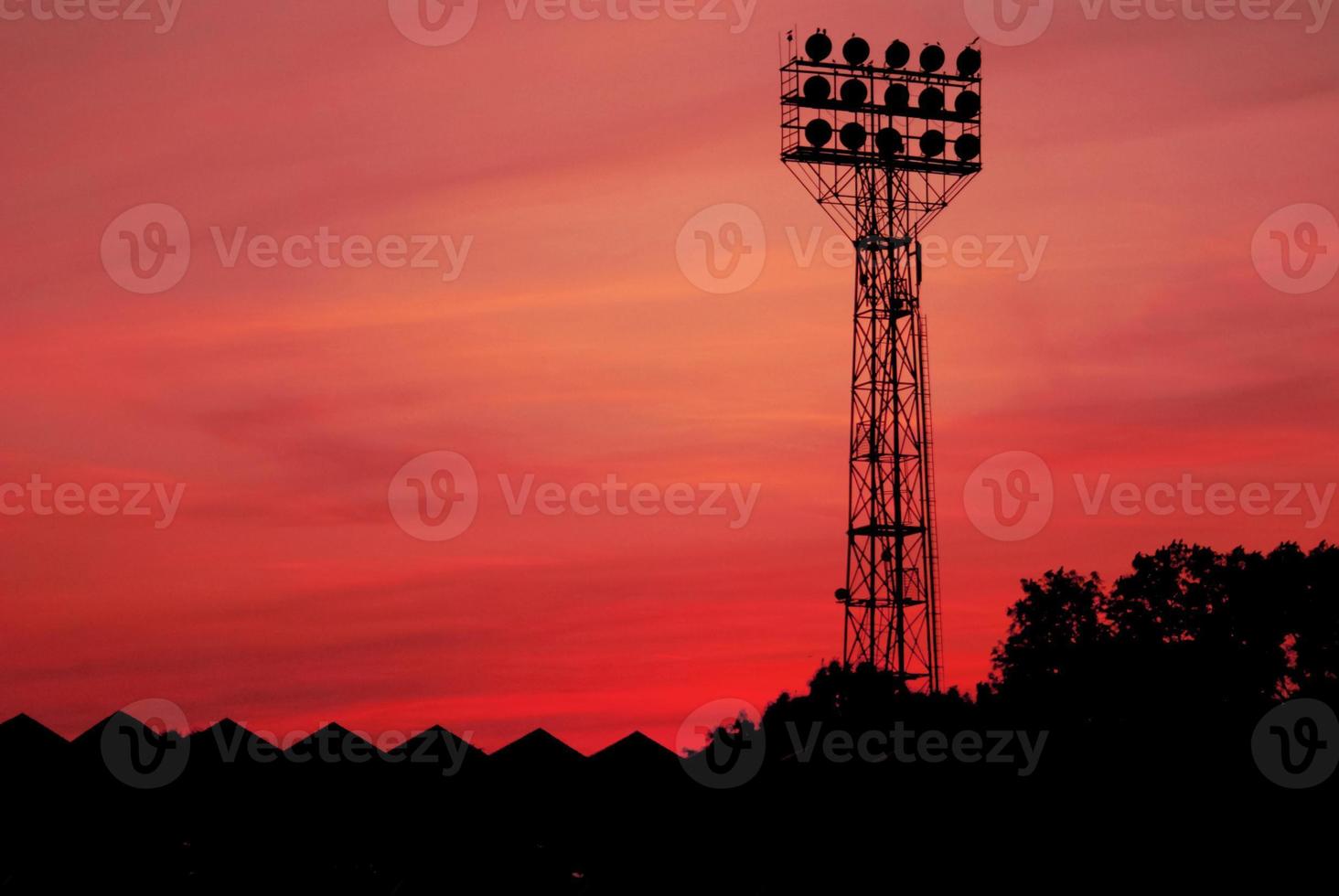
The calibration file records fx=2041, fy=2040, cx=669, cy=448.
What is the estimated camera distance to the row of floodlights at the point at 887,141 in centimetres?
6769

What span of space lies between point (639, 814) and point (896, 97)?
87.7 feet

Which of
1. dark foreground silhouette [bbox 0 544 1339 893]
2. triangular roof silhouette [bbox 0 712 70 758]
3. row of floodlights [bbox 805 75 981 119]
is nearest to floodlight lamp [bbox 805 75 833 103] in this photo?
row of floodlights [bbox 805 75 981 119]

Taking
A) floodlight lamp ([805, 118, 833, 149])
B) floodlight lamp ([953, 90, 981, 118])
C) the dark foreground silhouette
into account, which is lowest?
the dark foreground silhouette

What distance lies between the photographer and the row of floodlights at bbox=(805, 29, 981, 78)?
6831 centimetres

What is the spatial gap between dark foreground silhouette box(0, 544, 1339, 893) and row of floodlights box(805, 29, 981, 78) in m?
22.4

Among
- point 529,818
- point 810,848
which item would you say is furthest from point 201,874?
point 810,848

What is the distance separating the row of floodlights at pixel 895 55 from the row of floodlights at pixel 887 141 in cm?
229

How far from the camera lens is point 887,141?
224ft

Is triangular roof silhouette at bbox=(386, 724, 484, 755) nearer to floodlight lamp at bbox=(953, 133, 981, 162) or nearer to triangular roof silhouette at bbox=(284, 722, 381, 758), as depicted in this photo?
triangular roof silhouette at bbox=(284, 722, 381, 758)

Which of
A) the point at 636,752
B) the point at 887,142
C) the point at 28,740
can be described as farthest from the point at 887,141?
the point at 28,740

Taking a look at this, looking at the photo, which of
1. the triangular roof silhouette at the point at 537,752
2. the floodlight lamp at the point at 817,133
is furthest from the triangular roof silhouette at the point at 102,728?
the floodlight lamp at the point at 817,133

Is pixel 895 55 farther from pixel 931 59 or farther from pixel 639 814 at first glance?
pixel 639 814

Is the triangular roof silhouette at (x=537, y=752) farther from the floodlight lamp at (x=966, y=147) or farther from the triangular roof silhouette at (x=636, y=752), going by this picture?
the floodlight lamp at (x=966, y=147)

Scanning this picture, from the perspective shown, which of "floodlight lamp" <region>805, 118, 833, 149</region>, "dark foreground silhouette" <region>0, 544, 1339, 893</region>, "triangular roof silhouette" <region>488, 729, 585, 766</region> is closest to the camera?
"dark foreground silhouette" <region>0, 544, 1339, 893</region>
